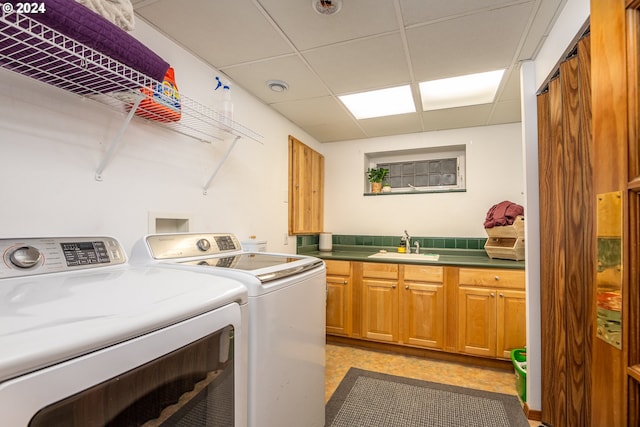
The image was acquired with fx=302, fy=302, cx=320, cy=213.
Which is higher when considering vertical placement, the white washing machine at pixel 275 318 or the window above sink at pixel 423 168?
the window above sink at pixel 423 168

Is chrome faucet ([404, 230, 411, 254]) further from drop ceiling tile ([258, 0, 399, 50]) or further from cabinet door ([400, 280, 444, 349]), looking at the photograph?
drop ceiling tile ([258, 0, 399, 50])

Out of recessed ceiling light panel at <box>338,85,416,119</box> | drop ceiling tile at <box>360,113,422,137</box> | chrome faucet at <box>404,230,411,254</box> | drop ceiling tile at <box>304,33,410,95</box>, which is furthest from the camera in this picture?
chrome faucet at <box>404,230,411,254</box>

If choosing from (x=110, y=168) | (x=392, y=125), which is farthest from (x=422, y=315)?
(x=110, y=168)

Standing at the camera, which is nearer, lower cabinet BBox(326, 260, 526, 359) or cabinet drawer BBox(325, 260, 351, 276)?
lower cabinet BBox(326, 260, 526, 359)

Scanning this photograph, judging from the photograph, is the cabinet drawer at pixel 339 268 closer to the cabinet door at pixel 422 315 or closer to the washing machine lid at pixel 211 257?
the cabinet door at pixel 422 315

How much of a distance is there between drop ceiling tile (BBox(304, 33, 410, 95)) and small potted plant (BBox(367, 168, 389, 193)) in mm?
1341

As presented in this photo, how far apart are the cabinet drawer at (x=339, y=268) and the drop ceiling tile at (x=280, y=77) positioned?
4.87 ft

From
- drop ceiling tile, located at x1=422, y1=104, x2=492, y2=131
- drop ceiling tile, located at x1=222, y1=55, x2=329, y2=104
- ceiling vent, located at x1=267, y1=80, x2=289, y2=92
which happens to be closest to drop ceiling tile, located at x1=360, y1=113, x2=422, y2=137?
drop ceiling tile, located at x1=422, y1=104, x2=492, y2=131

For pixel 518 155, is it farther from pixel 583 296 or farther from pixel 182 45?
pixel 182 45

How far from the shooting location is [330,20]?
147 cm

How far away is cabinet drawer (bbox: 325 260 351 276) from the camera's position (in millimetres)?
2830

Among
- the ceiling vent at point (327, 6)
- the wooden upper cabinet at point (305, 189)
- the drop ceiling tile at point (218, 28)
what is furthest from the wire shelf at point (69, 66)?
the wooden upper cabinet at point (305, 189)

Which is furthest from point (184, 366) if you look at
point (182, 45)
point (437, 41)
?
point (437, 41)

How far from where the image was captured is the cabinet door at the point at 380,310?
105 inches
